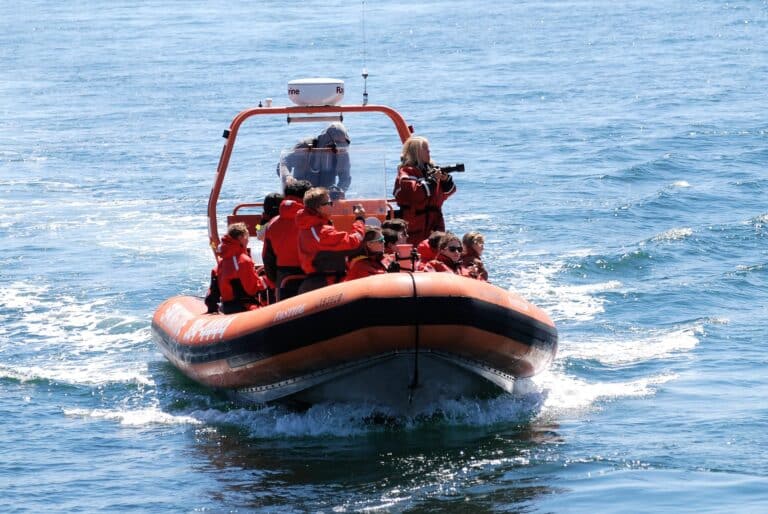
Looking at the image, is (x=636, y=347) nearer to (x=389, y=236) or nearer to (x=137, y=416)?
(x=389, y=236)

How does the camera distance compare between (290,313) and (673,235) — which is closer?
(290,313)

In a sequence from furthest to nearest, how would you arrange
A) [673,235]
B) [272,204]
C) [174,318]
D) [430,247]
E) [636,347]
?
1. [673,235]
2. [636,347]
3. [174,318]
4. [272,204]
5. [430,247]

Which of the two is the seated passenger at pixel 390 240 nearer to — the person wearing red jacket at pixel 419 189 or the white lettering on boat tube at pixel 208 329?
the white lettering on boat tube at pixel 208 329

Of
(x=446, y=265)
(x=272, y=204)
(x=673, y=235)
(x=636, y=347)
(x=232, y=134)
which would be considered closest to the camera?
(x=446, y=265)

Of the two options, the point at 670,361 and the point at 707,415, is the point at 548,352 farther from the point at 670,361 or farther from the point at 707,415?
the point at 670,361

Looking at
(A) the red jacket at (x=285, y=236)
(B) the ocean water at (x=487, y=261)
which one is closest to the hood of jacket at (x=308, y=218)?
(A) the red jacket at (x=285, y=236)

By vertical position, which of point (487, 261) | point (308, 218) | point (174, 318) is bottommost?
point (487, 261)

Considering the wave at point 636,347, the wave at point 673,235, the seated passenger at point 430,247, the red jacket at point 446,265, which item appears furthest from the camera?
the wave at point 673,235

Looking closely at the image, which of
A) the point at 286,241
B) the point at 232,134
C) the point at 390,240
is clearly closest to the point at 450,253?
the point at 390,240

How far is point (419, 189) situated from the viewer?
908cm

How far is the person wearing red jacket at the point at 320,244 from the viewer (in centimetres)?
785

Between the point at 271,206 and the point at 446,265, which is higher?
the point at 271,206

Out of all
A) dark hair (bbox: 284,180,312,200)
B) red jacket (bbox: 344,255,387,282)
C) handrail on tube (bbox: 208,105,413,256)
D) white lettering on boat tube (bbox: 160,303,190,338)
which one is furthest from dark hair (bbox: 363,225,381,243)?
handrail on tube (bbox: 208,105,413,256)

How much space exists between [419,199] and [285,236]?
1.24 metres
